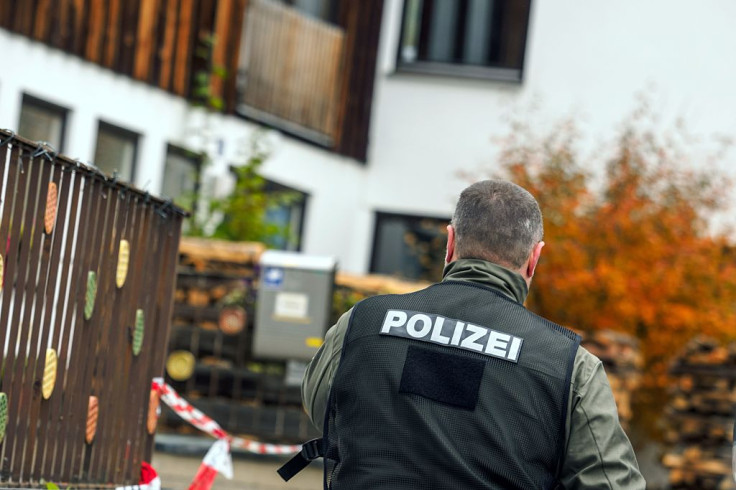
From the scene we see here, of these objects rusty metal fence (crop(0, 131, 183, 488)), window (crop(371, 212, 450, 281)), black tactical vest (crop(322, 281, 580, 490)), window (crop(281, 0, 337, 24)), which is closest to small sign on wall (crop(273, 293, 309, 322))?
rusty metal fence (crop(0, 131, 183, 488))

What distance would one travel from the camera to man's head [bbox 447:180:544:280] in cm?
414

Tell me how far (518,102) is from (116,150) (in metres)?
5.31

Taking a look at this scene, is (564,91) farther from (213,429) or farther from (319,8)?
(213,429)

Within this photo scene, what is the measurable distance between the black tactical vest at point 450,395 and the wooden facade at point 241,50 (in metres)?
9.57

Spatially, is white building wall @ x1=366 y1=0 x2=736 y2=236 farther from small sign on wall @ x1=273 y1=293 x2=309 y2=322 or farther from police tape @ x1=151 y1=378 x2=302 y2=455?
police tape @ x1=151 y1=378 x2=302 y2=455

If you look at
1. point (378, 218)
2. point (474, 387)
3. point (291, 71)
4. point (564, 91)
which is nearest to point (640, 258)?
point (564, 91)

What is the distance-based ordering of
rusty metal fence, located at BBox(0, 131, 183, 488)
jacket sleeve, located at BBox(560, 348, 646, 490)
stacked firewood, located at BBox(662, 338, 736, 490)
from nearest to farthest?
jacket sleeve, located at BBox(560, 348, 646, 490) < rusty metal fence, located at BBox(0, 131, 183, 488) < stacked firewood, located at BBox(662, 338, 736, 490)

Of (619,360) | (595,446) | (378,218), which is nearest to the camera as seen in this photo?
(595,446)

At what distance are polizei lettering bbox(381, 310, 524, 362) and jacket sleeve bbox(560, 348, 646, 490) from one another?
211 mm

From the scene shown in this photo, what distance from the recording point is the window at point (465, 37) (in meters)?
18.0

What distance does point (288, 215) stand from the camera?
671 inches

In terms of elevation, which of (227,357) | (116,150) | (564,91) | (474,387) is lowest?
(227,357)

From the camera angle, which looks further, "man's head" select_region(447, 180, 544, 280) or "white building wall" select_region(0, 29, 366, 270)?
"white building wall" select_region(0, 29, 366, 270)

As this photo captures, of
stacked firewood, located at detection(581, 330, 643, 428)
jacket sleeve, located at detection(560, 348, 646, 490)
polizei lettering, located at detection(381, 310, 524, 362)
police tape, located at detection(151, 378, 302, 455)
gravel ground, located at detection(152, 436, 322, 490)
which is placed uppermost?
polizei lettering, located at detection(381, 310, 524, 362)
